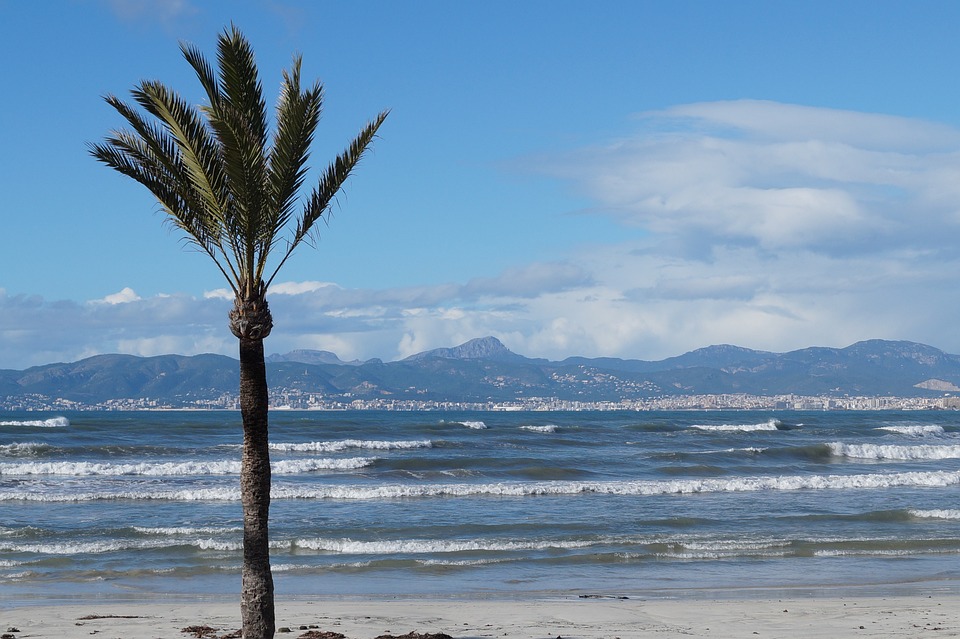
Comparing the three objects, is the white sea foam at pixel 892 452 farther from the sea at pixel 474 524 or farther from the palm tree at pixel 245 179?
the palm tree at pixel 245 179

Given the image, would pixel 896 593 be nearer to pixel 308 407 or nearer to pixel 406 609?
pixel 406 609

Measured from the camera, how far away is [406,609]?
45.7ft

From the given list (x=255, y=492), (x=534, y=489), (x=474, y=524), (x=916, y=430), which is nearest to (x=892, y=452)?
(x=916, y=430)

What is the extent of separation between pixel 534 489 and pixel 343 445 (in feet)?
63.1

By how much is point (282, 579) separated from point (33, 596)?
391 centimetres

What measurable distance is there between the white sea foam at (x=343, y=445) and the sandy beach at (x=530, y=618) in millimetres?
30663

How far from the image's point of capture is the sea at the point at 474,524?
16609 mm

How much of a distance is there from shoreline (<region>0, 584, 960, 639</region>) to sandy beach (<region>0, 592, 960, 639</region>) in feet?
0.04

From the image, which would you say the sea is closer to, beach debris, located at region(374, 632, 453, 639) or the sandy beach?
the sandy beach

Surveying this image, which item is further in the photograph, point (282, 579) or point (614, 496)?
point (614, 496)

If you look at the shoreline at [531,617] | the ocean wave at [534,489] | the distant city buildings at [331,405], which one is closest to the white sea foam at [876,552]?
the shoreline at [531,617]

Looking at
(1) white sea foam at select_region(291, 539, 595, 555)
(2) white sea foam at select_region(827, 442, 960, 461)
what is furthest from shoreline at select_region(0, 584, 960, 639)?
(2) white sea foam at select_region(827, 442, 960, 461)

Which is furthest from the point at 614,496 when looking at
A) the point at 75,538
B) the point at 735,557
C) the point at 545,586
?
the point at 75,538

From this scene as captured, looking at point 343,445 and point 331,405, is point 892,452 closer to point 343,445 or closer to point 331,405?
point 343,445
